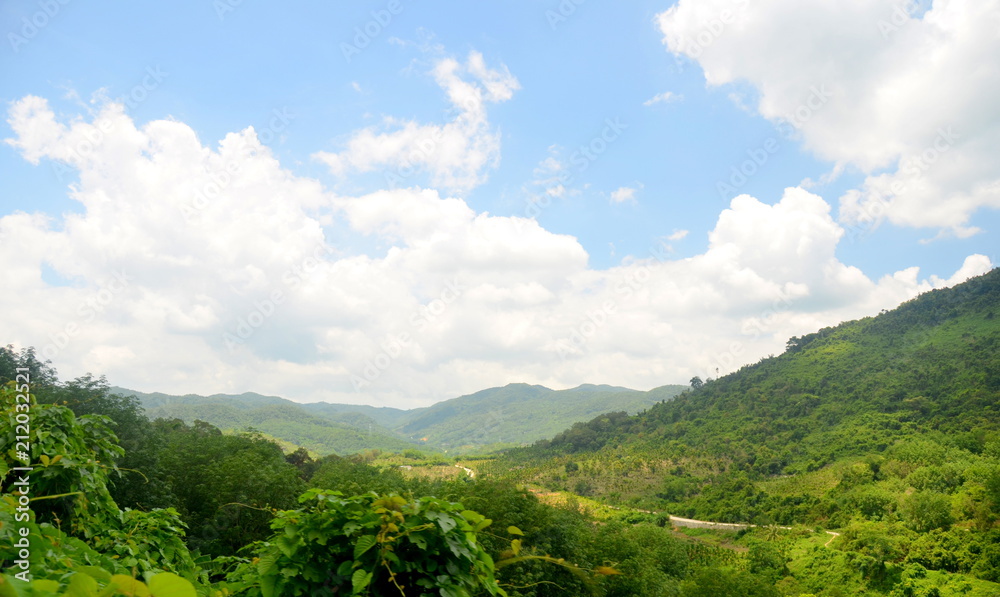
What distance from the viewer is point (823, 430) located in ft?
232

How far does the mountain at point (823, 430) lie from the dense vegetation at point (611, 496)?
0.39 m

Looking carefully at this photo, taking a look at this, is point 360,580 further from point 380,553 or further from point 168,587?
point 168,587

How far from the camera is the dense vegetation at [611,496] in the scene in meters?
2.25

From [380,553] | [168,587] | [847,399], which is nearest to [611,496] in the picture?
[847,399]

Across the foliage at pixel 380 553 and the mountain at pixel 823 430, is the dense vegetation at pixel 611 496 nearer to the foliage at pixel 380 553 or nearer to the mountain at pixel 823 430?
the foliage at pixel 380 553

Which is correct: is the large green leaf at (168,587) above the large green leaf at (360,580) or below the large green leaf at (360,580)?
above

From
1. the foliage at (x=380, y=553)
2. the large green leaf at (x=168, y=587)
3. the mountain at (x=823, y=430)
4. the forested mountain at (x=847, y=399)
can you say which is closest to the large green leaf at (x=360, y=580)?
the foliage at (x=380, y=553)

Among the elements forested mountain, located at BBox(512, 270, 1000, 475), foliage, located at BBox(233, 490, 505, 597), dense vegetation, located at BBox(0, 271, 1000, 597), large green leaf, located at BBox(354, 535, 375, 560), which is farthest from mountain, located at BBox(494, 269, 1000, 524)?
large green leaf, located at BBox(354, 535, 375, 560)

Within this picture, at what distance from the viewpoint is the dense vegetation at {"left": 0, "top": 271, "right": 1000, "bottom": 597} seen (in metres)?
2.25

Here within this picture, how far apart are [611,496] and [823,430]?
33.9 meters

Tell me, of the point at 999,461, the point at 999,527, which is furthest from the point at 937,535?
the point at 999,461

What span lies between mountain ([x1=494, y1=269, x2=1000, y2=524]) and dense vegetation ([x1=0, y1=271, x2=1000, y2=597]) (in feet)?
1.28

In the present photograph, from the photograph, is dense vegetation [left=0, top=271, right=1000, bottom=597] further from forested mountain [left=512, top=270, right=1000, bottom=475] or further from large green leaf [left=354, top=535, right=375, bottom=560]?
forested mountain [left=512, top=270, right=1000, bottom=475]

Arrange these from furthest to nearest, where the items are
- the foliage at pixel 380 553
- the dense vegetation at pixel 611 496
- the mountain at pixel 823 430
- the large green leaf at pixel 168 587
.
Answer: the mountain at pixel 823 430 < the dense vegetation at pixel 611 496 < the foliage at pixel 380 553 < the large green leaf at pixel 168 587
